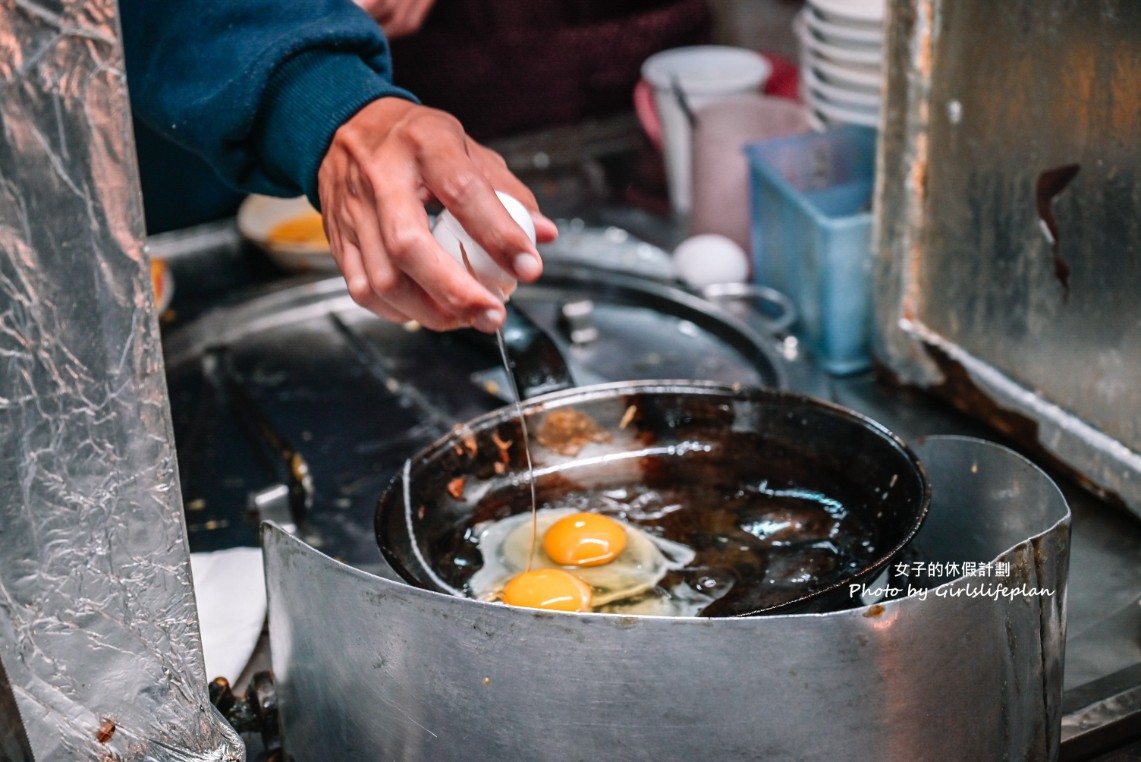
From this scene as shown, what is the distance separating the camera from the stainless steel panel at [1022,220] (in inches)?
61.3

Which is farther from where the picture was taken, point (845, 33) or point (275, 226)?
point (275, 226)

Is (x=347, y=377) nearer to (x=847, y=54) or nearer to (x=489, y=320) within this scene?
(x=489, y=320)

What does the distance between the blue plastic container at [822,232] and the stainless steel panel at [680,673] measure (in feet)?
3.52

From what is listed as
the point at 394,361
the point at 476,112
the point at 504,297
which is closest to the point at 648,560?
the point at 504,297

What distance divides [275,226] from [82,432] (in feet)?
6.51

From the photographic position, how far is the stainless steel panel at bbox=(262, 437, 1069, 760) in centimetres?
101

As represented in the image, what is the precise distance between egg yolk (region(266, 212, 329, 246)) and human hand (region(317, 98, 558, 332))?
1175mm

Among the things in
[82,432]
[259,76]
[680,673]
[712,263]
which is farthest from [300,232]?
[680,673]

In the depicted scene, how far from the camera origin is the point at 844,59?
2.48m

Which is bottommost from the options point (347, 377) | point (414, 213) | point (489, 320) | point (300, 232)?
point (347, 377)

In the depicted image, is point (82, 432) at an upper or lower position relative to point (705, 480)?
upper

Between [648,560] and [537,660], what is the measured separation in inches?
19.6

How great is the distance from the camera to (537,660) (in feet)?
3.39

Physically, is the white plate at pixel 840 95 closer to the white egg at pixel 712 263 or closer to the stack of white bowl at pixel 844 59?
the stack of white bowl at pixel 844 59
